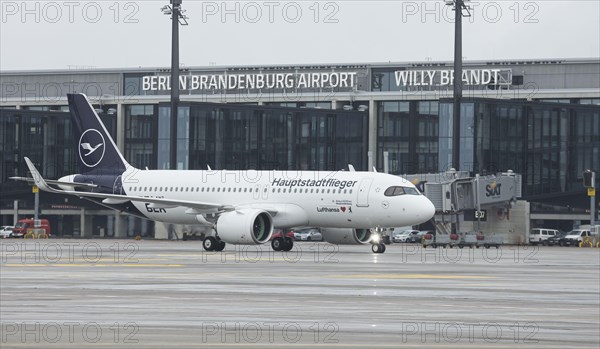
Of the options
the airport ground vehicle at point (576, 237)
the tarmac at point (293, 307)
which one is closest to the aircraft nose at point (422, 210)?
the tarmac at point (293, 307)

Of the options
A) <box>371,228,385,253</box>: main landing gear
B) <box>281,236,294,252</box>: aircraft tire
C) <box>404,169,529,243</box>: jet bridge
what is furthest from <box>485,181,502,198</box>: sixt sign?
<box>281,236,294,252</box>: aircraft tire

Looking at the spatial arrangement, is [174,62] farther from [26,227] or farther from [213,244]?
[213,244]

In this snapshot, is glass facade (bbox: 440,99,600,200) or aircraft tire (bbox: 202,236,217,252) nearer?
aircraft tire (bbox: 202,236,217,252)

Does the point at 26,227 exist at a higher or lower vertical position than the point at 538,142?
lower

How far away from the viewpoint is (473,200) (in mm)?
76875

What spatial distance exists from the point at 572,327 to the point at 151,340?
7.03m

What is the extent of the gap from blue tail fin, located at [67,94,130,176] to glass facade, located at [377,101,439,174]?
1996 inches

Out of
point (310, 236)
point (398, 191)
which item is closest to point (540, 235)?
point (310, 236)

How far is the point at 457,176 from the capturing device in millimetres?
77125

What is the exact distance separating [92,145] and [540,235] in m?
45.0

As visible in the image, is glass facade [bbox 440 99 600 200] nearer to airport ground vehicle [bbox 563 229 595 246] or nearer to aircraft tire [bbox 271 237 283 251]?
airport ground vehicle [bbox 563 229 595 246]

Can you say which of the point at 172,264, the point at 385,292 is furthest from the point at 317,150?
the point at 385,292

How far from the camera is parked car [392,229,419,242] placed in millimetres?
104188

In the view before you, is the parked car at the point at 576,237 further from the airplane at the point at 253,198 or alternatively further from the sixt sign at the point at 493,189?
the airplane at the point at 253,198
